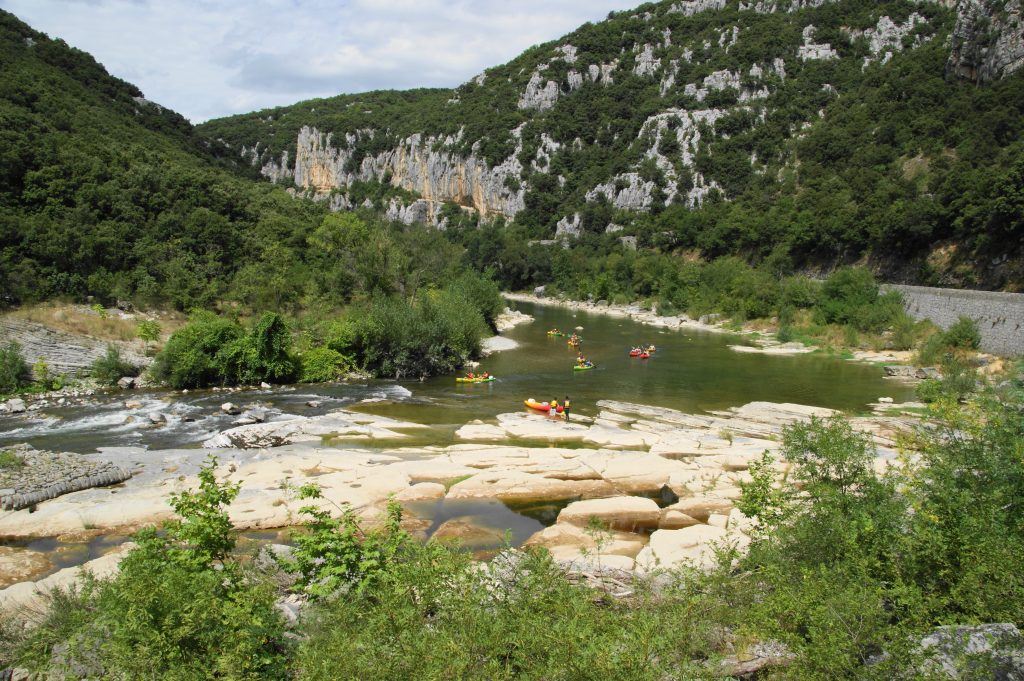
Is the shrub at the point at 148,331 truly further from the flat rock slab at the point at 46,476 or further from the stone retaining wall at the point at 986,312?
the stone retaining wall at the point at 986,312

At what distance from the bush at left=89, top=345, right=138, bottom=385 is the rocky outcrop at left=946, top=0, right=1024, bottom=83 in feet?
295

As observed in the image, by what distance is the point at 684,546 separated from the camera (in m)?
13.8

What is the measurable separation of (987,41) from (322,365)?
8411cm

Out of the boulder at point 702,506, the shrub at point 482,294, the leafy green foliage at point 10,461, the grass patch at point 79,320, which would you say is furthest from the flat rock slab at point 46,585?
the shrub at point 482,294

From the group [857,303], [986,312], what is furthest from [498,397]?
[857,303]

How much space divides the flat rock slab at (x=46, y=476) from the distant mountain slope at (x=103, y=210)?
21.2 metres

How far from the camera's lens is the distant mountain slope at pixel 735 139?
204 ft

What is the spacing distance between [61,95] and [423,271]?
39005 millimetres

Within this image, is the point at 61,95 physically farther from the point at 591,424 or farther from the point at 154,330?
the point at 591,424

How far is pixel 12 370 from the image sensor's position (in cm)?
2858

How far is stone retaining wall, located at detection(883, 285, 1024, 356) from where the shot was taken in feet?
127

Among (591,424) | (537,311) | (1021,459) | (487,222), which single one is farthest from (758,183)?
(1021,459)

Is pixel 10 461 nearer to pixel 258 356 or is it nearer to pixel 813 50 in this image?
pixel 258 356

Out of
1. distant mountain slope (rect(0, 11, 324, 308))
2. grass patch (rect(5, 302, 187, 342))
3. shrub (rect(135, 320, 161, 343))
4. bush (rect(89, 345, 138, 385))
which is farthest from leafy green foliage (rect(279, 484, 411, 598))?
distant mountain slope (rect(0, 11, 324, 308))
